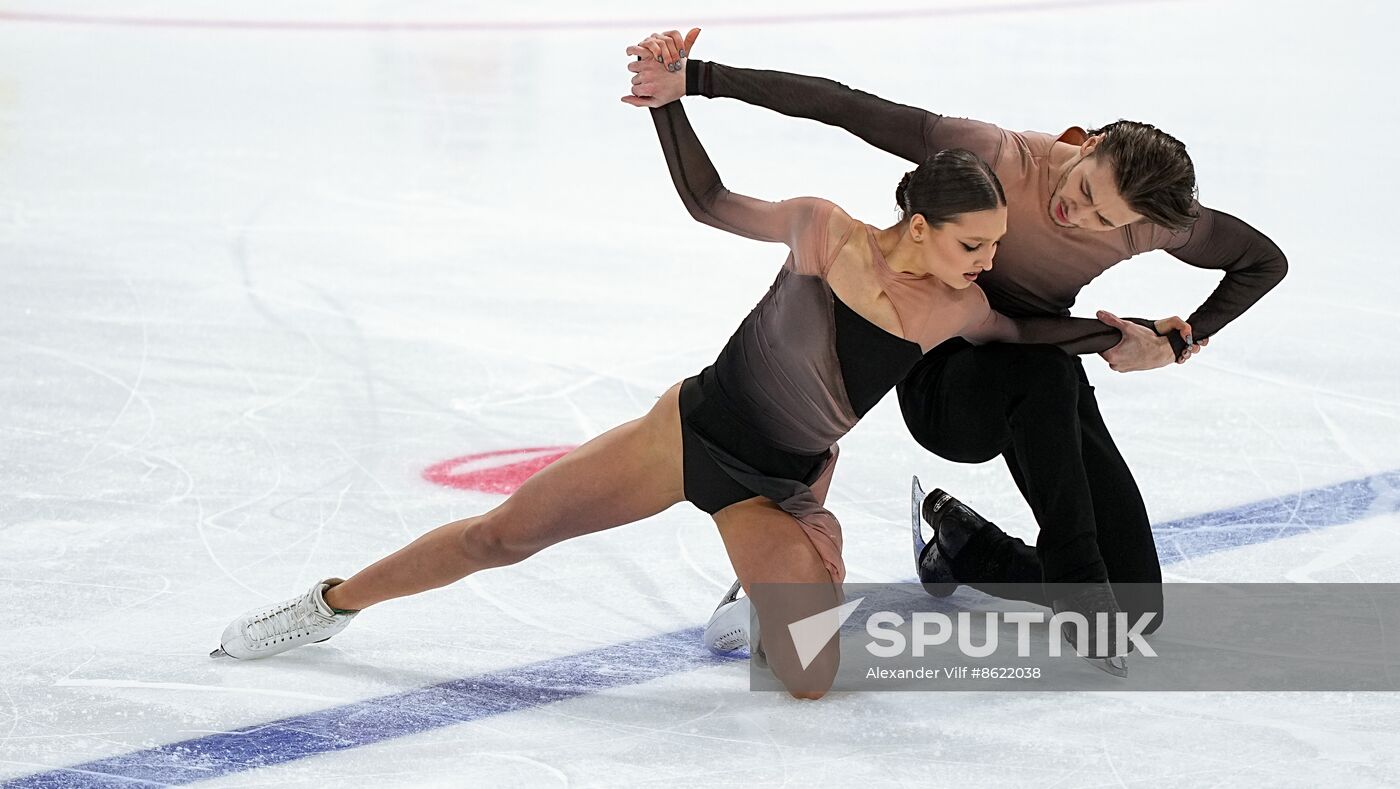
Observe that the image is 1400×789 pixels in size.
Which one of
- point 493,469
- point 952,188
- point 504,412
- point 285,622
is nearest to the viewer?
point 952,188

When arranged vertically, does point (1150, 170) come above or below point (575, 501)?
above

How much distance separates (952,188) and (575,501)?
866 millimetres

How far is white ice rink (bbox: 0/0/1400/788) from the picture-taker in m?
2.71

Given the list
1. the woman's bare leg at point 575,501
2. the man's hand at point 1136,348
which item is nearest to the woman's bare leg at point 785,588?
the woman's bare leg at point 575,501

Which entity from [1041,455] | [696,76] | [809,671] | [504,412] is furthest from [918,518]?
[504,412]

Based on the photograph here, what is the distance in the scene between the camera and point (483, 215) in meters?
6.58

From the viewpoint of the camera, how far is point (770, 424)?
9.45 ft

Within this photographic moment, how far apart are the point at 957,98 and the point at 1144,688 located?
6.64 m

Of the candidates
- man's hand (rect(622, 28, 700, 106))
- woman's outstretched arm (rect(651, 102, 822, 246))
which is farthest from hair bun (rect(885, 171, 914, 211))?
man's hand (rect(622, 28, 700, 106))

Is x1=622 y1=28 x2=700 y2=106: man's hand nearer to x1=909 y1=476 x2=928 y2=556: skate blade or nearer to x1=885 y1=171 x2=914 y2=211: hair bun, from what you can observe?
x1=885 y1=171 x2=914 y2=211: hair bun

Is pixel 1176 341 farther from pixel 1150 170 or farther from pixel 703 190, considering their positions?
pixel 703 190

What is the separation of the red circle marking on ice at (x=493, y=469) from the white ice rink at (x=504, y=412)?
5 cm

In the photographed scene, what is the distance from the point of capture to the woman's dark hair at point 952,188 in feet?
8.77

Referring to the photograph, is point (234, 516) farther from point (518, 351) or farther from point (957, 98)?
point (957, 98)
